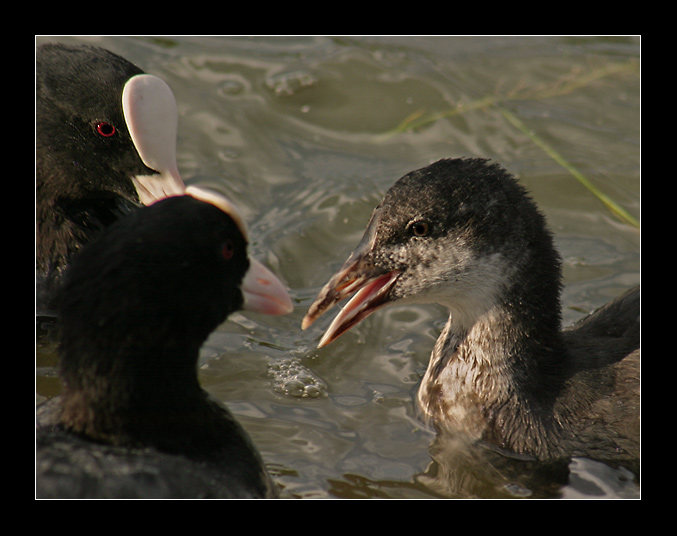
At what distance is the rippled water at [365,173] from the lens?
14.6ft

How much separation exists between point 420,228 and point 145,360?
149 cm

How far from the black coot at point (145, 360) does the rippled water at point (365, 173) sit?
3.18 ft

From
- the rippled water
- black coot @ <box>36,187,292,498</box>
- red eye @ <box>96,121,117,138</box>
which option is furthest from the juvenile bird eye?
red eye @ <box>96,121,117,138</box>

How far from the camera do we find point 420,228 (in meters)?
4.07

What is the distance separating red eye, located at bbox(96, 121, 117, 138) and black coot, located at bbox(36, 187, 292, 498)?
61.4 inches

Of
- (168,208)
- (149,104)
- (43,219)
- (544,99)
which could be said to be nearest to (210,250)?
(168,208)

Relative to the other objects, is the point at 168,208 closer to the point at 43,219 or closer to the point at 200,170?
the point at 43,219

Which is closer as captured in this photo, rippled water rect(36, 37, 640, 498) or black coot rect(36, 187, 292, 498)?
black coot rect(36, 187, 292, 498)

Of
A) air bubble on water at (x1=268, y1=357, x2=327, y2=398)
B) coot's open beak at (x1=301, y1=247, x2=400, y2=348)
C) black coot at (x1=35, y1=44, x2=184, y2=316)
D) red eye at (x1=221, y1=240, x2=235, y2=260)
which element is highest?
black coot at (x1=35, y1=44, x2=184, y2=316)

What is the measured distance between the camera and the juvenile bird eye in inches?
159

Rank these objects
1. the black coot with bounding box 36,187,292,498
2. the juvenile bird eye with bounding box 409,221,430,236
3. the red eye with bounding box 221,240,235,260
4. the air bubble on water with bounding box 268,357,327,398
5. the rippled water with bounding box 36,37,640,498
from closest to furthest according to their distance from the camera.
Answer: the black coot with bounding box 36,187,292,498 → the red eye with bounding box 221,240,235,260 → the juvenile bird eye with bounding box 409,221,430,236 → the rippled water with bounding box 36,37,640,498 → the air bubble on water with bounding box 268,357,327,398

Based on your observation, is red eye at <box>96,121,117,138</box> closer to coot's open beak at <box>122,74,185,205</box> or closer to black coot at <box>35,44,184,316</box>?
black coot at <box>35,44,184,316</box>

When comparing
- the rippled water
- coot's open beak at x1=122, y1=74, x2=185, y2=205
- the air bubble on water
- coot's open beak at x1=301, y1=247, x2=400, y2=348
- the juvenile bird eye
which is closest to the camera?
the juvenile bird eye

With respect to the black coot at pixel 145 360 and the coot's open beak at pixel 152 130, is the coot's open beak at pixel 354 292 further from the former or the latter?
the coot's open beak at pixel 152 130
